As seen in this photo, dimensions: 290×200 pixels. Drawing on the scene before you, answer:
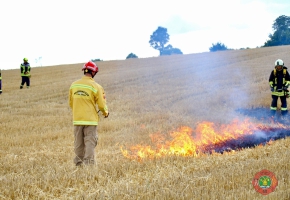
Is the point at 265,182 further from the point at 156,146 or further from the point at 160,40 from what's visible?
the point at 160,40

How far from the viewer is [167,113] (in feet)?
39.9

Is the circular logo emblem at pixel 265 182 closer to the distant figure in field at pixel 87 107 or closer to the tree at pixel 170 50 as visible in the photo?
the distant figure in field at pixel 87 107

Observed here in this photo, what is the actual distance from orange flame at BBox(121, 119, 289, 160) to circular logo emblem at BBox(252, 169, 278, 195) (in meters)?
1.88

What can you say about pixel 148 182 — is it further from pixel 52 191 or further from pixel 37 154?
pixel 37 154

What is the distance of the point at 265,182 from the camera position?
179 inches

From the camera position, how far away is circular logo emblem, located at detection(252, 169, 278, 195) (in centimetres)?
429

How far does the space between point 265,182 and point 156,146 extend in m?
3.71

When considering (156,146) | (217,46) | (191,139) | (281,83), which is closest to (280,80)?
(281,83)

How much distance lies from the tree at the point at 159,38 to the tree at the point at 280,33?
3002 cm

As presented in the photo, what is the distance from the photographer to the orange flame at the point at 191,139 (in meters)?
7.10

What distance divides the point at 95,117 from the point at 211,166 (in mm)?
2220

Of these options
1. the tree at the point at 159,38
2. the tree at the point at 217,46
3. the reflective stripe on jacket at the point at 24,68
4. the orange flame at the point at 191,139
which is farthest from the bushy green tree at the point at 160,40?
the orange flame at the point at 191,139

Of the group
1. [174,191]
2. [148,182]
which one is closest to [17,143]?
[148,182]

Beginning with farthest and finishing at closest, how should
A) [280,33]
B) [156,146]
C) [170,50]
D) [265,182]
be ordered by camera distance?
[170,50]
[280,33]
[156,146]
[265,182]
